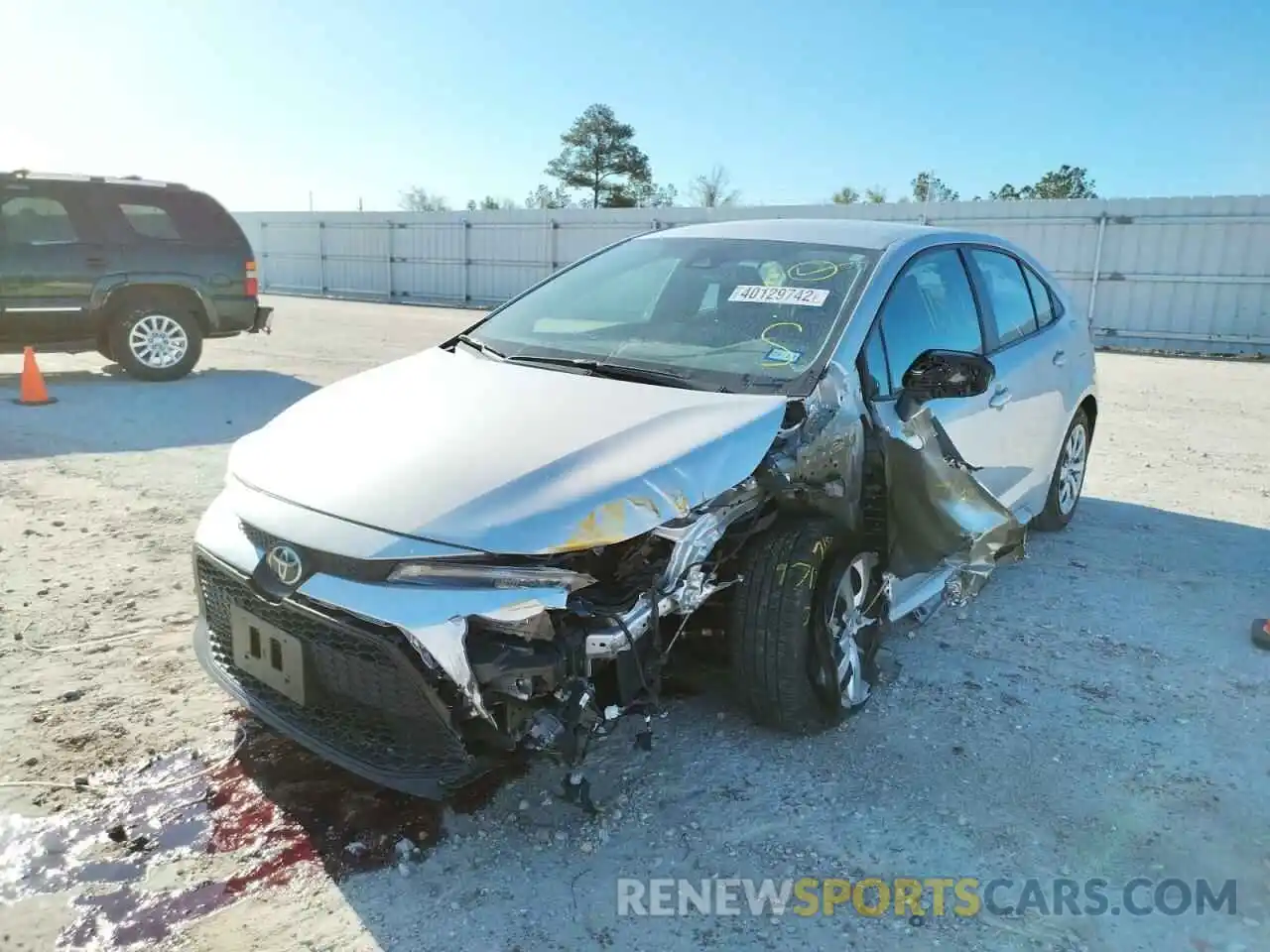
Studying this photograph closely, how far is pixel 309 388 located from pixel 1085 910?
8896mm

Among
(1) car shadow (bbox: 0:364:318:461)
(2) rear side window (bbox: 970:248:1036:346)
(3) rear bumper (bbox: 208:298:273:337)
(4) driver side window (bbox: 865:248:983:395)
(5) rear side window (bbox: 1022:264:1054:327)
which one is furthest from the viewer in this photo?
(3) rear bumper (bbox: 208:298:273:337)

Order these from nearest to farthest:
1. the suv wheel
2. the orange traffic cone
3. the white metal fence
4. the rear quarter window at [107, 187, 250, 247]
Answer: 1. the orange traffic cone
2. the rear quarter window at [107, 187, 250, 247]
3. the suv wheel
4. the white metal fence

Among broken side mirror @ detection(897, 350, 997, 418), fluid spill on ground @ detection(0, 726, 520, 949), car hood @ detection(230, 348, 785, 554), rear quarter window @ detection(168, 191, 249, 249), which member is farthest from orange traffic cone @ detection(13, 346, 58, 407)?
broken side mirror @ detection(897, 350, 997, 418)

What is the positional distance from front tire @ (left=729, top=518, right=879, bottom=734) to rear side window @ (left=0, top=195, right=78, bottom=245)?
8985mm

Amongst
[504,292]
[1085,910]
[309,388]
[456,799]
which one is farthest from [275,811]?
[504,292]

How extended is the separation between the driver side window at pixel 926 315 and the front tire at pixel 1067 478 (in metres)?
1.39

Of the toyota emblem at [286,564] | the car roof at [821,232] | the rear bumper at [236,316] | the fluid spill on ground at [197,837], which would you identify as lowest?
the fluid spill on ground at [197,837]

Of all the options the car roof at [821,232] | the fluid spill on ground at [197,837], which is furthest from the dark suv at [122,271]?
the fluid spill on ground at [197,837]

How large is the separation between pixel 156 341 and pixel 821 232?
325 inches

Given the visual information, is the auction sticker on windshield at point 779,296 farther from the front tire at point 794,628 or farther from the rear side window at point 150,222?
the rear side window at point 150,222

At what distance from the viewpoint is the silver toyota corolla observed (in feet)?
7.55

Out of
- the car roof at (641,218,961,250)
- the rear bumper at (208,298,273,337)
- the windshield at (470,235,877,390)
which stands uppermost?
the car roof at (641,218,961,250)

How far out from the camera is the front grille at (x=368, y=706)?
89.1 inches

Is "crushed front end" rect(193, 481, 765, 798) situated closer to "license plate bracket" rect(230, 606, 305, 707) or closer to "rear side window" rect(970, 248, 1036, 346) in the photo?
"license plate bracket" rect(230, 606, 305, 707)
